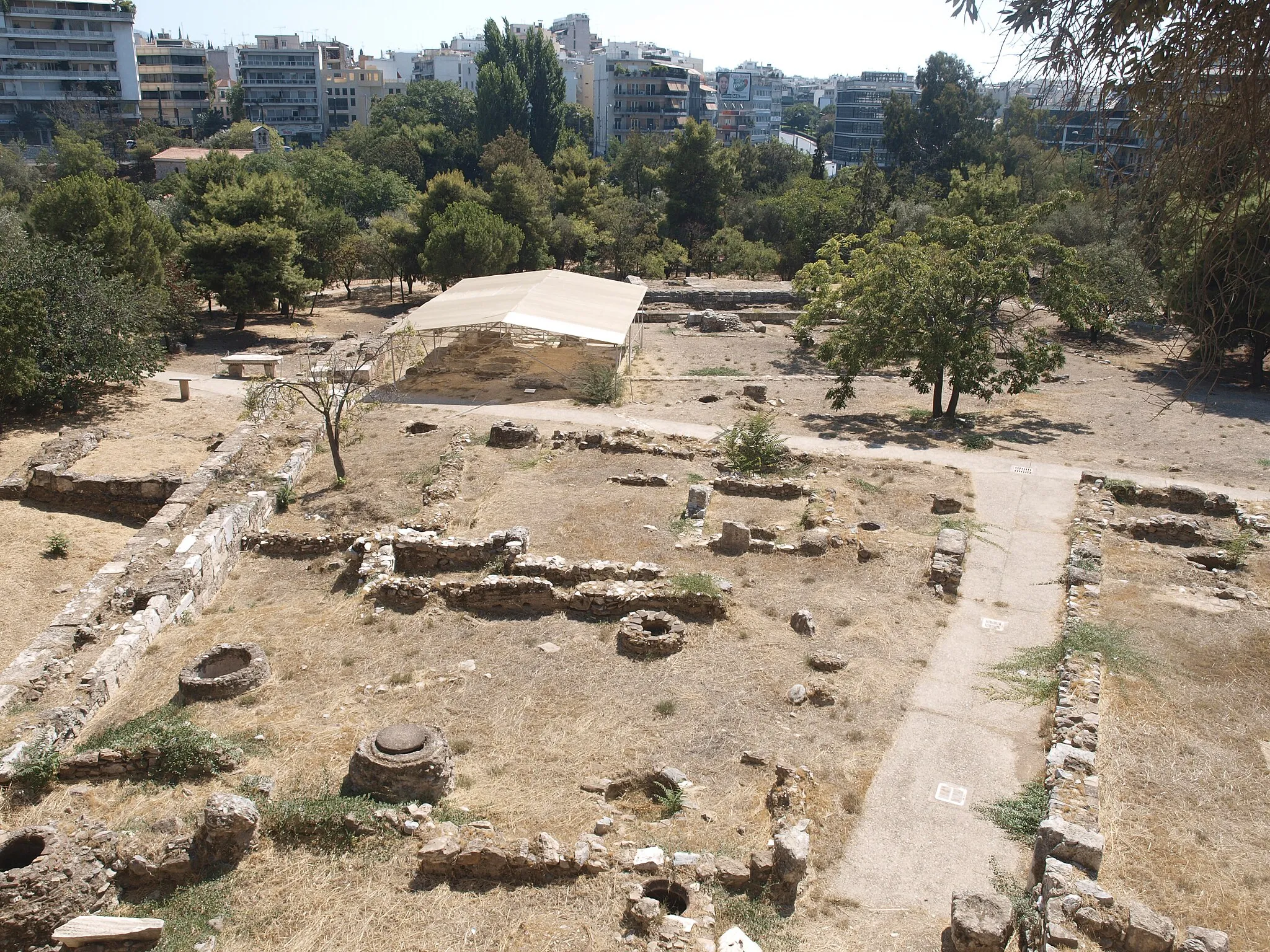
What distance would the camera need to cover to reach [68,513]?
17938 millimetres

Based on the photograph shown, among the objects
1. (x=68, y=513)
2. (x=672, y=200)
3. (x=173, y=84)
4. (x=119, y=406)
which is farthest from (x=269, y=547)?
(x=173, y=84)

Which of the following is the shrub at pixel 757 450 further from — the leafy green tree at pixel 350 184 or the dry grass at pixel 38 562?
the leafy green tree at pixel 350 184

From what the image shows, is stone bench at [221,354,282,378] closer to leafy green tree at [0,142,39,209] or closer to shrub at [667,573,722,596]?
shrub at [667,573,722,596]

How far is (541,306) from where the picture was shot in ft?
87.9

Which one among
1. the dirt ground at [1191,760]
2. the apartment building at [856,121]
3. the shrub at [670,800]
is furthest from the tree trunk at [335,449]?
the apartment building at [856,121]

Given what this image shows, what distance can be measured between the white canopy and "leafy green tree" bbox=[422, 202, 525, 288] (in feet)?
17.7

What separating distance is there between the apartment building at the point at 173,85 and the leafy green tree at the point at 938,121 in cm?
7633

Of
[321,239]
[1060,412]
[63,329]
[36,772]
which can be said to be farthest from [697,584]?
[321,239]

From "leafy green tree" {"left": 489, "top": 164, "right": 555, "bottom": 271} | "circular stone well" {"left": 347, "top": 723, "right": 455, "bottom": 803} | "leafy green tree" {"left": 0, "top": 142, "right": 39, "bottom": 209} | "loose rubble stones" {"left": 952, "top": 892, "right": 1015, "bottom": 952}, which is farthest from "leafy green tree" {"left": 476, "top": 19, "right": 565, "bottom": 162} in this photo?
"loose rubble stones" {"left": 952, "top": 892, "right": 1015, "bottom": 952}

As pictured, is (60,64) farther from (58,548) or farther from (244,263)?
(58,548)

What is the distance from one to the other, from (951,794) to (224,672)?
848cm

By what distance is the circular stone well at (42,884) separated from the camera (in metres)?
7.51

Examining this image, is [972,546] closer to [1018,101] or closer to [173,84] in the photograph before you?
[1018,101]

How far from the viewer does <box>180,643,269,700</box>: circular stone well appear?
11.0 metres
